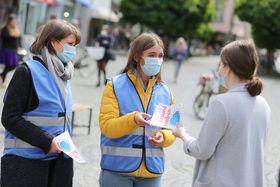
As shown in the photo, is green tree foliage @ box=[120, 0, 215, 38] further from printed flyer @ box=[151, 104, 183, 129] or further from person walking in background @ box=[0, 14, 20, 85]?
printed flyer @ box=[151, 104, 183, 129]

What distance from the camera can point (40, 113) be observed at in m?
3.35

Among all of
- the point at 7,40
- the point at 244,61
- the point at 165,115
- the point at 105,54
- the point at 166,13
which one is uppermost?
the point at 166,13

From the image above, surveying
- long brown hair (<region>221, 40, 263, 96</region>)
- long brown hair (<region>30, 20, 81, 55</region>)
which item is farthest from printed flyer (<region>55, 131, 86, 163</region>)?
long brown hair (<region>221, 40, 263, 96</region>)

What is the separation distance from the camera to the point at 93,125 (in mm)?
10422

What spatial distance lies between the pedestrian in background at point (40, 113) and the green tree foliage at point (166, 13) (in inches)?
1448

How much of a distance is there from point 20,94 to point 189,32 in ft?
131

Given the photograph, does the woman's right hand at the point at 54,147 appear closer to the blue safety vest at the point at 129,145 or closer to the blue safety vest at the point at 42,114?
the blue safety vest at the point at 42,114

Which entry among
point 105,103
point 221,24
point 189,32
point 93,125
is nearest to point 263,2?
point 189,32

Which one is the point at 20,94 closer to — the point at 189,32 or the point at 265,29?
the point at 265,29

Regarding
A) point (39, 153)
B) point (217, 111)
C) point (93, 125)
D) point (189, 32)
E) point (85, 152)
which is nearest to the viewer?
point (217, 111)

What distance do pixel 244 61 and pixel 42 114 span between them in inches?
46.1

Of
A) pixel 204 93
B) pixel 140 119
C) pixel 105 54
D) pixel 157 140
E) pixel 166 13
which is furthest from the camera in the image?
pixel 166 13

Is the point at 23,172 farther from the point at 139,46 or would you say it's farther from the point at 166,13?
the point at 166,13

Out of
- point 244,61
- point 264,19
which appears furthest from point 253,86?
point 264,19
